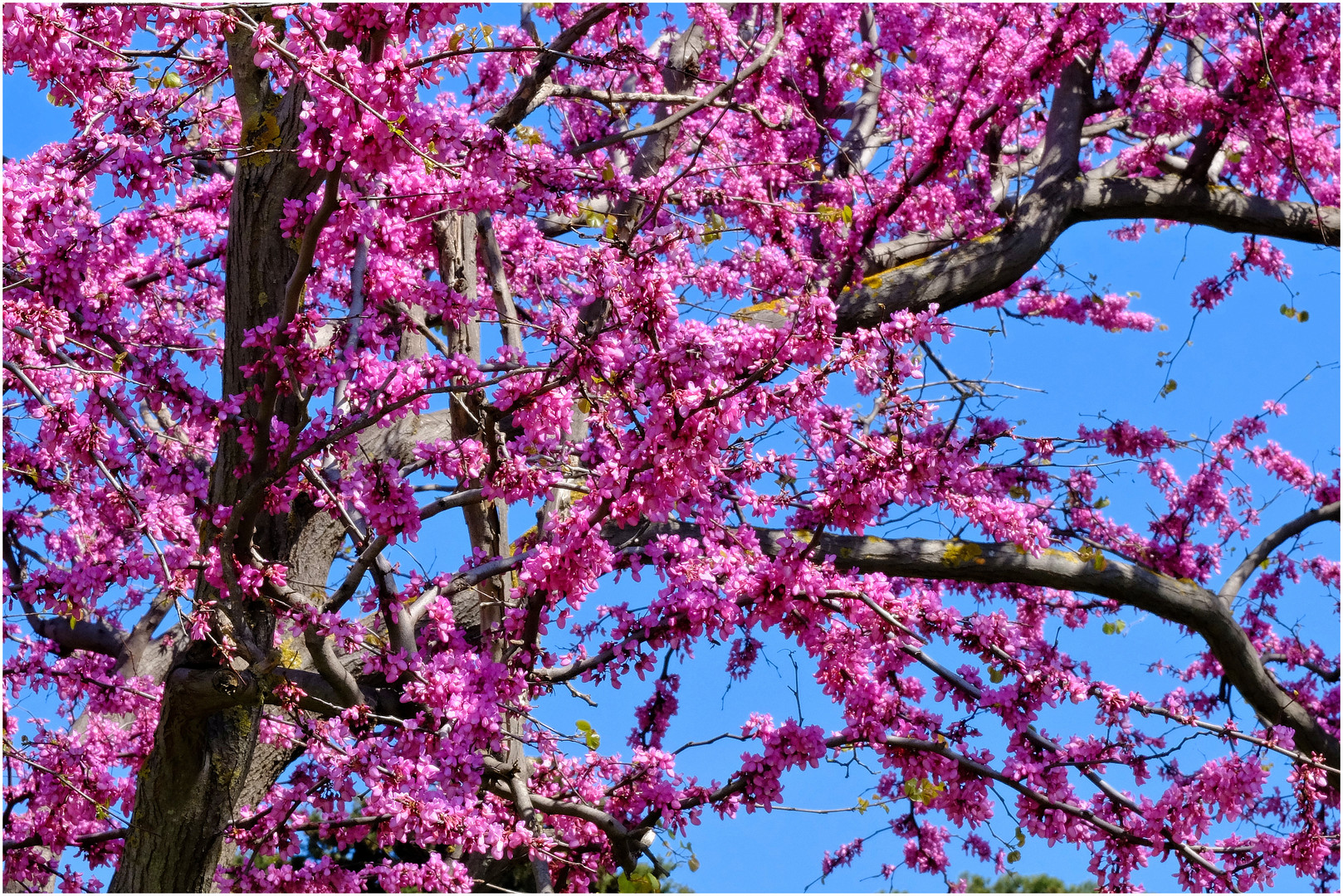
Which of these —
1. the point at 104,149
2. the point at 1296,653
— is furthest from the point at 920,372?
the point at 1296,653

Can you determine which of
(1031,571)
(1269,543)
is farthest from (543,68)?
(1269,543)

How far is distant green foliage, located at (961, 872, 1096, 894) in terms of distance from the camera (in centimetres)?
1269

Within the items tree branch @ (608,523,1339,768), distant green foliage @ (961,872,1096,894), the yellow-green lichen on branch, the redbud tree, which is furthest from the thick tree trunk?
distant green foliage @ (961,872,1096,894)

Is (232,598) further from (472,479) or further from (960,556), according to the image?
(960,556)

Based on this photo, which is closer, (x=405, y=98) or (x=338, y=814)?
(x=405, y=98)

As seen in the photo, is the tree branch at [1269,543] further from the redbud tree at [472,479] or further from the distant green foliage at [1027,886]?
the distant green foliage at [1027,886]

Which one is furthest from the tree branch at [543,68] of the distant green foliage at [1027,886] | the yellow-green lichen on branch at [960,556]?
the distant green foliage at [1027,886]

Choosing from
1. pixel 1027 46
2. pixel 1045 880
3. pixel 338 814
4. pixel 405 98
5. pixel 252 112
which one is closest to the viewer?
pixel 405 98

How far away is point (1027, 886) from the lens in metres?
12.9

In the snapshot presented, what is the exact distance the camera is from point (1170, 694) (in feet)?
30.4

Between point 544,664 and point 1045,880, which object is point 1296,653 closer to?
point 1045,880

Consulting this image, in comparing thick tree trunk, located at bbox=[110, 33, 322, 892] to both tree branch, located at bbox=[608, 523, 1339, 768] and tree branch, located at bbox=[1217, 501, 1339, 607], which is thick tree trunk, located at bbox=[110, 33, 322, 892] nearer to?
tree branch, located at bbox=[608, 523, 1339, 768]

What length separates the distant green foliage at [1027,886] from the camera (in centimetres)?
1269

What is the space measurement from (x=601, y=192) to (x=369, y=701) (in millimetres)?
Result: 3681
